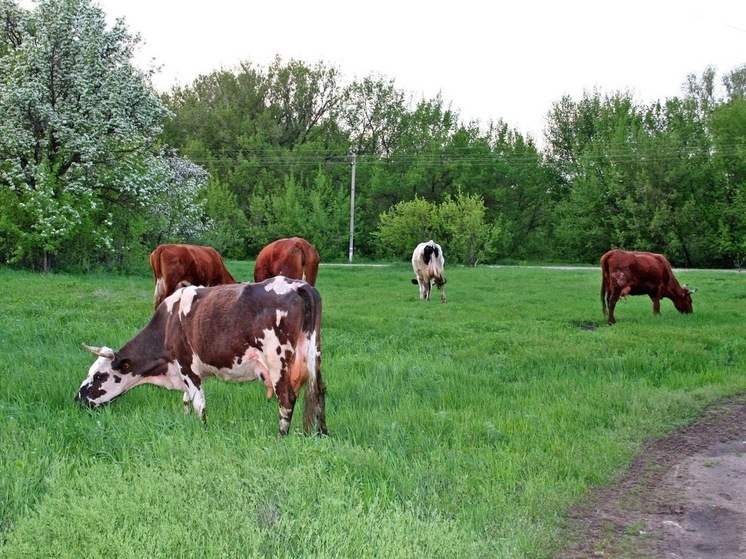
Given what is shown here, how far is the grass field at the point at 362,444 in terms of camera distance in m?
4.15

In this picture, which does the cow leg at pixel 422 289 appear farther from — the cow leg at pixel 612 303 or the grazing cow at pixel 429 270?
the cow leg at pixel 612 303

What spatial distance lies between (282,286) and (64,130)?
20.8m

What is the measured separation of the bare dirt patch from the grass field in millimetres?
188

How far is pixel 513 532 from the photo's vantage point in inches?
176

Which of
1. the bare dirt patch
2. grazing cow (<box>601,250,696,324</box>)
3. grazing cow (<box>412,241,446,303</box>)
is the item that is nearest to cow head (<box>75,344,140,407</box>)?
the bare dirt patch

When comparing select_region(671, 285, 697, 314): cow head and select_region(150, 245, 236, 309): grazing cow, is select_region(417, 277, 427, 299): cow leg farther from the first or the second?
select_region(150, 245, 236, 309): grazing cow

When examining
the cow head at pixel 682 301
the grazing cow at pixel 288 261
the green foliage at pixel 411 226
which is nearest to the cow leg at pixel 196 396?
the grazing cow at pixel 288 261

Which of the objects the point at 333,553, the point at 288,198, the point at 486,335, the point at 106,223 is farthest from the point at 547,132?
the point at 333,553

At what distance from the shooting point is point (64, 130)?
79.2 ft

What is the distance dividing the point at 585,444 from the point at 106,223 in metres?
22.9

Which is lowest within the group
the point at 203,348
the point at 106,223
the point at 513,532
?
the point at 513,532

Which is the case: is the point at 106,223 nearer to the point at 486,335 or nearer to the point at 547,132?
the point at 486,335

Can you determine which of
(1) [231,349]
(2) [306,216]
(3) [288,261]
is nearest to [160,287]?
(3) [288,261]

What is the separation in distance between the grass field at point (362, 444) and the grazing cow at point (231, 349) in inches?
10.8
